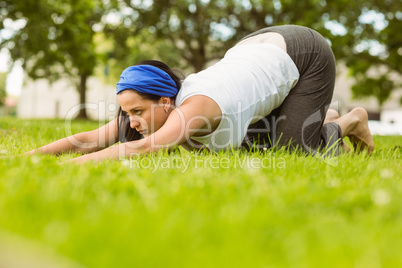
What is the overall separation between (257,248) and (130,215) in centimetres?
45

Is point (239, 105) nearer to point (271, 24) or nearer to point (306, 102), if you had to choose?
point (306, 102)

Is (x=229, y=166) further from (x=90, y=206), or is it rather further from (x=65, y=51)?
(x=65, y=51)

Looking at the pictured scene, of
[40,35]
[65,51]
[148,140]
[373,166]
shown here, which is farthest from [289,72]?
[65,51]

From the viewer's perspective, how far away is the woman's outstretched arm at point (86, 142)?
330 centimetres

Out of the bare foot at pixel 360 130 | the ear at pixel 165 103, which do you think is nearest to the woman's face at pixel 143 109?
the ear at pixel 165 103

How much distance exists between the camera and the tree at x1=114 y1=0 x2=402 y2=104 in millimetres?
15266

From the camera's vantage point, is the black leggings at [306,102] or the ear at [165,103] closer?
the ear at [165,103]

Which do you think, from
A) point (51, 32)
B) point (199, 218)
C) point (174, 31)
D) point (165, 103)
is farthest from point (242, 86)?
point (174, 31)

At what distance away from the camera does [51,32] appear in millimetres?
14414

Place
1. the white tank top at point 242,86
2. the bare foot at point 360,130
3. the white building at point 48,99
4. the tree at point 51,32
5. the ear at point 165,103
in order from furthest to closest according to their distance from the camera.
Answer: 1. the white building at point 48,99
2. the tree at point 51,32
3. the bare foot at point 360,130
4. the ear at point 165,103
5. the white tank top at point 242,86

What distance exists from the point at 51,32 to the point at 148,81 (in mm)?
13027

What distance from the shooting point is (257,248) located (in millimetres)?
1127

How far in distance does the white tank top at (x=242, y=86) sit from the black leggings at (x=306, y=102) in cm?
11

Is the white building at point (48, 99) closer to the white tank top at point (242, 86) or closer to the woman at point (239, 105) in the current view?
the woman at point (239, 105)
